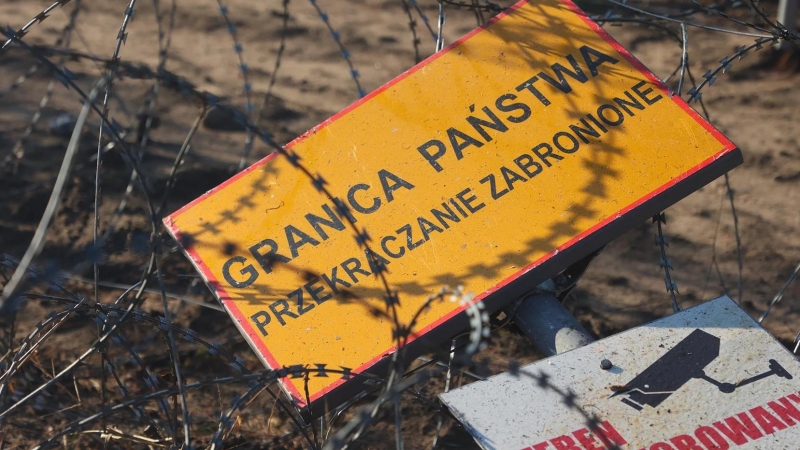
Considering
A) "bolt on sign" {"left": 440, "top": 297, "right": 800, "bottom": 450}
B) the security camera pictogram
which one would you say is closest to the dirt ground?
"bolt on sign" {"left": 440, "top": 297, "right": 800, "bottom": 450}

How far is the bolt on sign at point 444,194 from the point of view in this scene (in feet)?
8.83

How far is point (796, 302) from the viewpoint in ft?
13.3

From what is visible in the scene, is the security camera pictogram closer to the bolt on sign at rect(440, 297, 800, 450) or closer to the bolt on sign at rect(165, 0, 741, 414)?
the bolt on sign at rect(440, 297, 800, 450)

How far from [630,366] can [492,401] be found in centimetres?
42

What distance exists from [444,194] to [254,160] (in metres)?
2.23

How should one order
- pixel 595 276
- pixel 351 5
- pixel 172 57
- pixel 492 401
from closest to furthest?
pixel 492 401
pixel 595 276
pixel 172 57
pixel 351 5

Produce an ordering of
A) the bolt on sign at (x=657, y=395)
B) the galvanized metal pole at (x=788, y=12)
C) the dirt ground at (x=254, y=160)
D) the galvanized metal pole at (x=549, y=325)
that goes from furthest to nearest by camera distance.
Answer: the galvanized metal pole at (x=788, y=12) → the dirt ground at (x=254, y=160) → the galvanized metal pole at (x=549, y=325) → the bolt on sign at (x=657, y=395)

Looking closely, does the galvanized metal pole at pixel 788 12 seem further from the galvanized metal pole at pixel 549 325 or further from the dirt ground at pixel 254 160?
the galvanized metal pole at pixel 549 325

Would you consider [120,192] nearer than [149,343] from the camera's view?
No

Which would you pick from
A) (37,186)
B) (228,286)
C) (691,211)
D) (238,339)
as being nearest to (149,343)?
(238,339)

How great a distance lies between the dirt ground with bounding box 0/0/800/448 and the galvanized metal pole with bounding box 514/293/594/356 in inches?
39.1

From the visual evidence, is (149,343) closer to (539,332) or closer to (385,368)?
(385,368)

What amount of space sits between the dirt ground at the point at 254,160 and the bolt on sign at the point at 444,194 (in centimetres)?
54

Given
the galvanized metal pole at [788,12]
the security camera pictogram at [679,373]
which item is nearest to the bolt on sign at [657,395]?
the security camera pictogram at [679,373]
